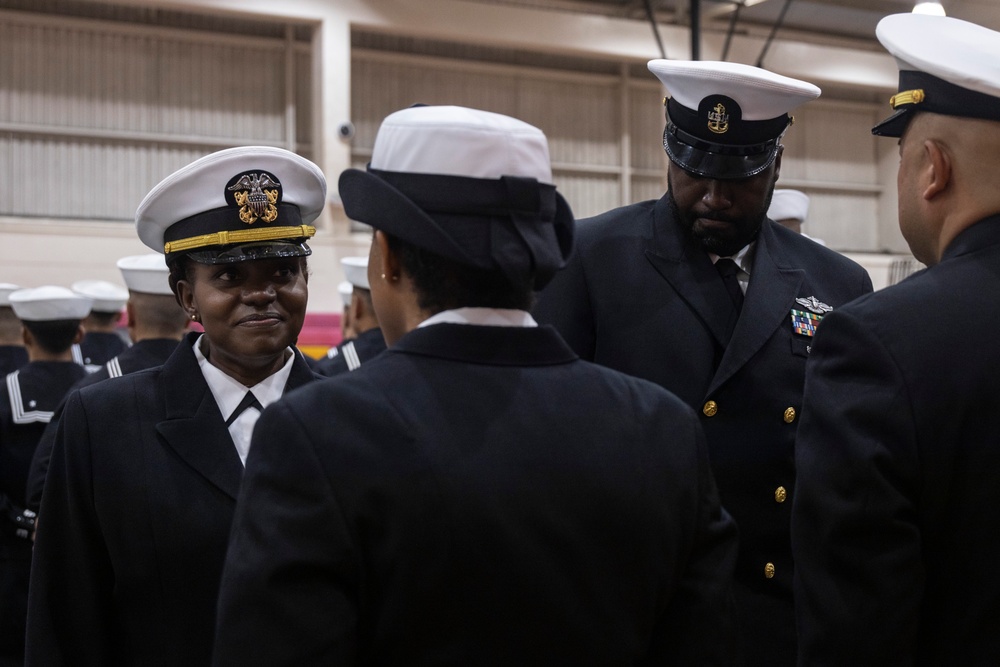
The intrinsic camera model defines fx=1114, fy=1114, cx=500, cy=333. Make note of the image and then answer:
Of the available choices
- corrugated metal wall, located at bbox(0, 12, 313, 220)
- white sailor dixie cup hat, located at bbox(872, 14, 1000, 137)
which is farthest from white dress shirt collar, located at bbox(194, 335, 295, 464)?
corrugated metal wall, located at bbox(0, 12, 313, 220)

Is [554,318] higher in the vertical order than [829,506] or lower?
higher

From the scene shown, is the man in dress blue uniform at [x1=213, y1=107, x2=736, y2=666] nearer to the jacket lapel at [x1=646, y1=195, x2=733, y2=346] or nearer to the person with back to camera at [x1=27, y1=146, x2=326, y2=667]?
the person with back to camera at [x1=27, y1=146, x2=326, y2=667]

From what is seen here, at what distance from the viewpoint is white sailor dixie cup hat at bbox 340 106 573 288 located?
147 centimetres

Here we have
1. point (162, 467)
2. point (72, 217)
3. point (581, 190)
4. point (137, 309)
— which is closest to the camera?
point (162, 467)

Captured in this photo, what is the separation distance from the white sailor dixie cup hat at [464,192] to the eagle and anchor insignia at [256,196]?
3.14 feet

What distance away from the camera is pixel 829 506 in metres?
1.82

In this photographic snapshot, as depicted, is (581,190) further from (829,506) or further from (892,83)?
(829,506)

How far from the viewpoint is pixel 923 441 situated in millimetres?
1777

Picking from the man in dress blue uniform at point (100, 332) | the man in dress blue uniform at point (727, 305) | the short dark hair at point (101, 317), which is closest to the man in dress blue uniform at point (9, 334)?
the man in dress blue uniform at point (100, 332)

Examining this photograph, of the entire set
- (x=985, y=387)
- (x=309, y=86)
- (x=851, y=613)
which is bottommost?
(x=851, y=613)

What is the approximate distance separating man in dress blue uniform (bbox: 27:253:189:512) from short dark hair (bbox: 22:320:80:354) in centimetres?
124

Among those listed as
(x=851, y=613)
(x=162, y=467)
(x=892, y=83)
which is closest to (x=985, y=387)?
(x=851, y=613)

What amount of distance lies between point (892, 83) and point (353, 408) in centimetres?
1562

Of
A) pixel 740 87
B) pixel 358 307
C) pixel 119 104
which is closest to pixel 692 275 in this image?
pixel 740 87
